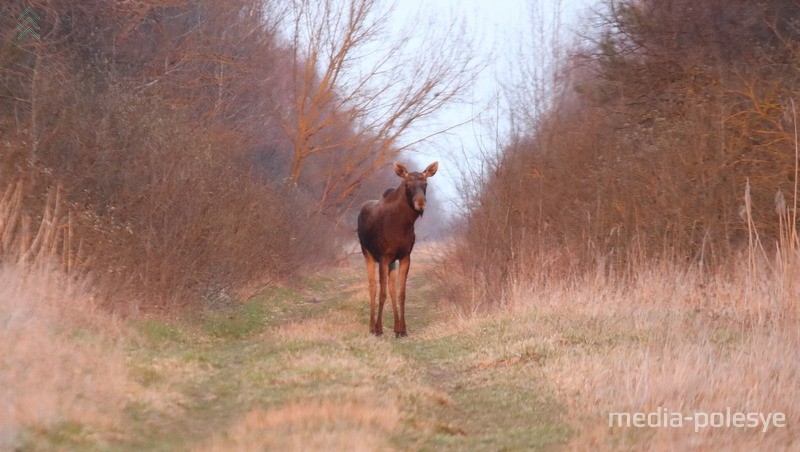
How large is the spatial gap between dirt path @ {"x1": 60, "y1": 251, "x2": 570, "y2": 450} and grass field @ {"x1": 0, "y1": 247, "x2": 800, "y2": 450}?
0.02 m

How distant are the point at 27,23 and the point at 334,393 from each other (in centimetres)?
1123

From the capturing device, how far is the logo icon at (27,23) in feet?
51.9

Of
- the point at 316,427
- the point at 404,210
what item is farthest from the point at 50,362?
the point at 404,210

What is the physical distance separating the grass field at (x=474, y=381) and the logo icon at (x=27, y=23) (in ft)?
18.9

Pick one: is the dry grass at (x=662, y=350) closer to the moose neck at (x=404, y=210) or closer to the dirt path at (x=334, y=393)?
the dirt path at (x=334, y=393)

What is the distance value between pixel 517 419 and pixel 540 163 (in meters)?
11.5

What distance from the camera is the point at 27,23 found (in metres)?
16.0

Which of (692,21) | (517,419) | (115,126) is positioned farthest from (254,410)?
(692,21)

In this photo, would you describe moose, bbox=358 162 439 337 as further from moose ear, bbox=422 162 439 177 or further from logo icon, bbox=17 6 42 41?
logo icon, bbox=17 6 42 41

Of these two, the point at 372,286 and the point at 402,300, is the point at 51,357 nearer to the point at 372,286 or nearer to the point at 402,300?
the point at 402,300

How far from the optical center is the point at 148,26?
2230 cm

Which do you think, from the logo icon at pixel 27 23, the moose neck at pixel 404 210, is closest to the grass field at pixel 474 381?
the moose neck at pixel 404 210

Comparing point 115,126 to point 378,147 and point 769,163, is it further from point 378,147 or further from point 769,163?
point 378,147

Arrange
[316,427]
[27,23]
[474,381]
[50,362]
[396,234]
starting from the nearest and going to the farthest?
[316,427] → [50,362] → [474,381] → [396,234] → [27,23]
